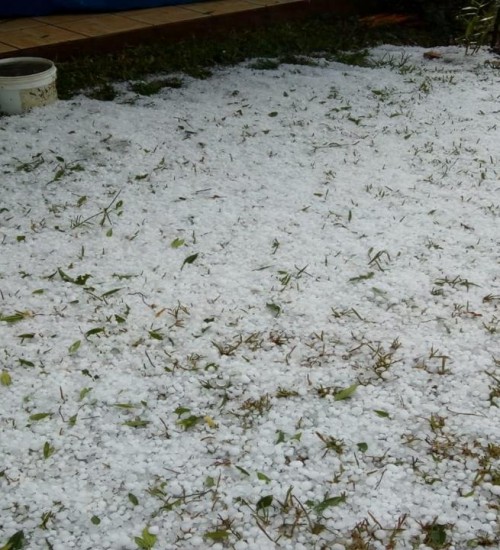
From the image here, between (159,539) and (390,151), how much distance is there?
2.22m

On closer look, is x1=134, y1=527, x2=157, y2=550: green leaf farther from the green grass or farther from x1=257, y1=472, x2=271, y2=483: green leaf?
the green grass

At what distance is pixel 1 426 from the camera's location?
1.67 meters

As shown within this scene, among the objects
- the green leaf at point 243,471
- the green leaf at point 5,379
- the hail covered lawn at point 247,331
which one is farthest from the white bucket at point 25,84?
the green leaf at point 243,471

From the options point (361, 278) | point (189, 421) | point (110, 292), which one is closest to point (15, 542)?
point (189, 421)

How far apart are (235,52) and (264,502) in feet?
11.0

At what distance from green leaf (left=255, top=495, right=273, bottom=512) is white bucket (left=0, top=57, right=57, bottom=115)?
8.16 feet

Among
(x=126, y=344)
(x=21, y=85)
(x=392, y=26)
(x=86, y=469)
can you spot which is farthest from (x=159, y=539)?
(x=392, y=26)

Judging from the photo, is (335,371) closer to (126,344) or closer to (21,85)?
(126,344)

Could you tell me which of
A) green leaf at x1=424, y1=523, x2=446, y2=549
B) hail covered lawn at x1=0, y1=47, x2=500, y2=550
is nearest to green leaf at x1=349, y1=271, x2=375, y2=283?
hail covered lawn at x1=0, y1=47, x2=500, y2=550

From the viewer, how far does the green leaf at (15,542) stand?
1385 millimetres

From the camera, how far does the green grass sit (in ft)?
12.6

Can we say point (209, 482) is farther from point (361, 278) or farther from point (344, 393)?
point (361, 278)

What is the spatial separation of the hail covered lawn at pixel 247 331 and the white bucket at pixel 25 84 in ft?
0.60

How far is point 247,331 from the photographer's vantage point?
6.61ft
